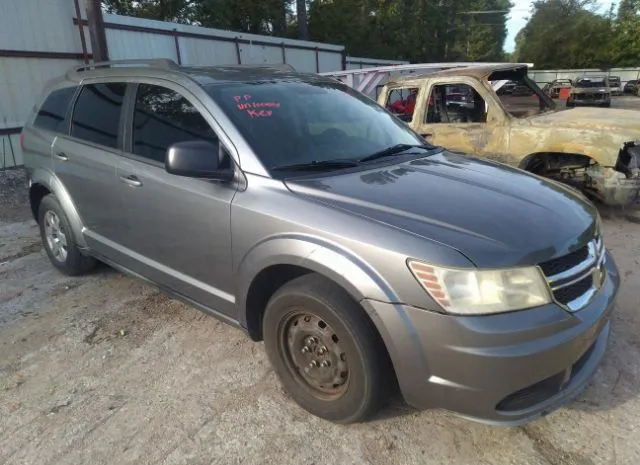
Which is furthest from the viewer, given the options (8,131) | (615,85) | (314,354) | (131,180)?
(615,85)

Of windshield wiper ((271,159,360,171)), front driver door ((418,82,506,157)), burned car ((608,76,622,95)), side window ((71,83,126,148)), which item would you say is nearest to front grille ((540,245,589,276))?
windshield wiper ((271,159,360,171))

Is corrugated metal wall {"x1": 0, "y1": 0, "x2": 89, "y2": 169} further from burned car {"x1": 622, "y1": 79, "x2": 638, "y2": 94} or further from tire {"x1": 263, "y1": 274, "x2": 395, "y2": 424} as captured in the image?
burned car {"x1": 622, "y1": 79, "x2": 638, "y2": 94}

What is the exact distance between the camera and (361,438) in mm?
2518

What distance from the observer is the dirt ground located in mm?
2432

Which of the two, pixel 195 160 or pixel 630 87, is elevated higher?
pixel 195 160

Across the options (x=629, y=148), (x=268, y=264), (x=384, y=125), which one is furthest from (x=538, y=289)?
(x=629, y=148)

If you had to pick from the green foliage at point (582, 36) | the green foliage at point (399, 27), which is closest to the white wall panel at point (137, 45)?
the green foliage at point (399, 27)

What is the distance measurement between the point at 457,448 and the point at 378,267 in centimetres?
99

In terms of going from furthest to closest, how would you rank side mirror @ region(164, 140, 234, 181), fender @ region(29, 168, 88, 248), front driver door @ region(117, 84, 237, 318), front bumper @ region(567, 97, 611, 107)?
front bumper @ region(567, 97, 611, 107)
fender @ region(29, 168, 88, 248)
front driver door @ region(117, 84, 237, 318)
side mirror @ region(164, 140, 234, 181)

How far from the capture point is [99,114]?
390 cm

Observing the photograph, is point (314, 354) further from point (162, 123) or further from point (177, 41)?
point (177, 41)

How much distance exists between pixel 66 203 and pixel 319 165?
8.10ft

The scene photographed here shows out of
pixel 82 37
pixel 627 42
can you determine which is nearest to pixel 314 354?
pixel 82 37

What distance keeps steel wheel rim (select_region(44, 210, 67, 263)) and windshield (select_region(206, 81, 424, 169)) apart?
2.32 m
